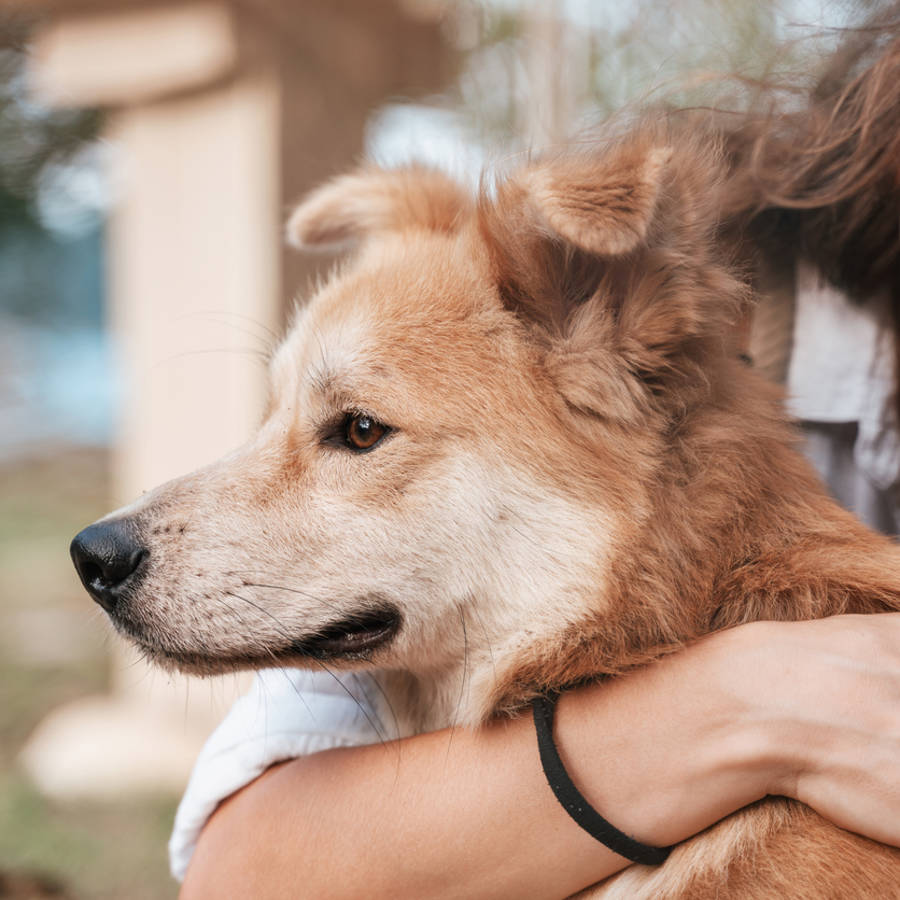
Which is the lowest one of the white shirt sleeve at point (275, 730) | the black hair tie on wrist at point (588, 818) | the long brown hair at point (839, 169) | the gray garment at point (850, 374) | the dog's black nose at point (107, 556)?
the white shirt sleeve at point (275, 730)

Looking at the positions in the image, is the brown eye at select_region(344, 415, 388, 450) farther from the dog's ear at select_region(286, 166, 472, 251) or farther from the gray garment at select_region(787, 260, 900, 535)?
the gray garment at select_region(787, 260, 900, 535)

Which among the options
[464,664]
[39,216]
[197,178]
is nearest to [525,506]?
[464,664]

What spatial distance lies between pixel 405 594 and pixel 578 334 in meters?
0.51

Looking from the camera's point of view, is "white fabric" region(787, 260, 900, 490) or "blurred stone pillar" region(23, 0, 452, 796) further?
"blurred stone pillar" region(23, 0, 452, 796)

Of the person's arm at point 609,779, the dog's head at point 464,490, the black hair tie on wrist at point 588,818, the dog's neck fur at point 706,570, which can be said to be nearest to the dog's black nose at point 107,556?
the dog's head at point 464,490

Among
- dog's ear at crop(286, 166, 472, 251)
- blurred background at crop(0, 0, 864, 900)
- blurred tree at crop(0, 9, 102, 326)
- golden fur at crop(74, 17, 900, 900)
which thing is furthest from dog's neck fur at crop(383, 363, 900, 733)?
blurred tree at crop(0, 9, 102, 326)

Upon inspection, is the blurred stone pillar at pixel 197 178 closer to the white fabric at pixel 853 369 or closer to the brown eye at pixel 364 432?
the brown eye at pixel 364 432

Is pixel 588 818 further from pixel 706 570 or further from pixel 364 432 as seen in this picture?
pixel 364 432

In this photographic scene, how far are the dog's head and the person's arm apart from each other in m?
0.17

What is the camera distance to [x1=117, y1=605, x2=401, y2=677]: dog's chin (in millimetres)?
1579

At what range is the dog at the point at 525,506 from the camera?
1516 millimetres

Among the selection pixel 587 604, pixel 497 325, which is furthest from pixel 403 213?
pixel 587 604

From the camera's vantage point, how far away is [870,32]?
1922 mm

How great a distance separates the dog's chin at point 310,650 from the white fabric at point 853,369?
0.95 meters
